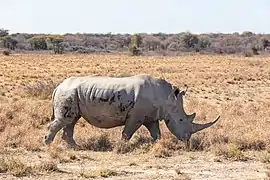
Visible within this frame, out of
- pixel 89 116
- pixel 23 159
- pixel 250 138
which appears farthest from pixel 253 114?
pixel 23 159

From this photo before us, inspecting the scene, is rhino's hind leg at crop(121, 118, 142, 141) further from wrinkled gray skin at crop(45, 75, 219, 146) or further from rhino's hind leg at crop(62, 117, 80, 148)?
rhino's hind leg at crop(62, 117, 80, 148)

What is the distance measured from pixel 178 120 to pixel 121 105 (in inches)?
56.1

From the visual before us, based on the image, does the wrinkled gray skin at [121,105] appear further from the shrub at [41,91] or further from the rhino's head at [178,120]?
the shrub at [41,91]

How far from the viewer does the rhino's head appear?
13.9 meters

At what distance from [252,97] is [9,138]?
1730 centimetres

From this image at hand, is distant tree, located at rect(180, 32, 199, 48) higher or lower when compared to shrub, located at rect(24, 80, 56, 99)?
lower

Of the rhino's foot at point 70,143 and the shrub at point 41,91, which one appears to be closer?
the rhino's foot at point 70,143

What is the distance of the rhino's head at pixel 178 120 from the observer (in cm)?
1389

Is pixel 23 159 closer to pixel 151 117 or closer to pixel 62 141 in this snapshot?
pixel 62 141

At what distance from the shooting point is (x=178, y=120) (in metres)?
14.0

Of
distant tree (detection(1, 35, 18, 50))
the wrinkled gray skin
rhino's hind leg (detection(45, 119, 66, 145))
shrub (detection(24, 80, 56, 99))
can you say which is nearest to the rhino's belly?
the wrinkled gray skin

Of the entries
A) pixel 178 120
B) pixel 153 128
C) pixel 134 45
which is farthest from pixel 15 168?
pixel 134 45

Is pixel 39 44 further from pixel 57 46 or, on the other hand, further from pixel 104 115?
pixel 104 115

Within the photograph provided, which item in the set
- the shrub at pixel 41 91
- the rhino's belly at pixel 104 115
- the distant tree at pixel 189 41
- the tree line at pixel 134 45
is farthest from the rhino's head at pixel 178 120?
the distant tree at pixel 189 41
